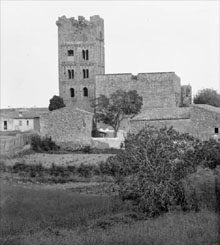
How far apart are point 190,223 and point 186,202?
10.4ft

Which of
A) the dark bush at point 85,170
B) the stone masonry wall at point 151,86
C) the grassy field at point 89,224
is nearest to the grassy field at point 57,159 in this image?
the dark bush at point 85,170

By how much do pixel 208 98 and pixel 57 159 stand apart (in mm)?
27884

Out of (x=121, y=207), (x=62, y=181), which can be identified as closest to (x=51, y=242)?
(x=121, y=207)

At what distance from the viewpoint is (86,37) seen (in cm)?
6494

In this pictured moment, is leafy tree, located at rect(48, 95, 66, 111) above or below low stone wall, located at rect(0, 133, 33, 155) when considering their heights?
above

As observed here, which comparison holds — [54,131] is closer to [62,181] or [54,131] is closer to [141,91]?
[141,91]

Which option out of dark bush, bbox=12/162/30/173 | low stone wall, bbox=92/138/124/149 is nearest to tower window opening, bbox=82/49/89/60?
low stone wall, bbox=92/138/124/149

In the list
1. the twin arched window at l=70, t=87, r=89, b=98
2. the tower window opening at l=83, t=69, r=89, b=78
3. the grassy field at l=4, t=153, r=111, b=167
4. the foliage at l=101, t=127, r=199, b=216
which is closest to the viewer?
the foliage at l=101, t=127, r=199, b=216

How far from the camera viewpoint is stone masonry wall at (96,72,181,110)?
58.0 meters

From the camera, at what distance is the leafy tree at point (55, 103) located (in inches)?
2370

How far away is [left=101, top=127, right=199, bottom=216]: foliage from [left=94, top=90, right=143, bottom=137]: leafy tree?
34.2 m

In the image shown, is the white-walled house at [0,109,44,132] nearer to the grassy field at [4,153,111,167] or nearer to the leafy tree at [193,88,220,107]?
the leafy tree at [193,88,220,107]

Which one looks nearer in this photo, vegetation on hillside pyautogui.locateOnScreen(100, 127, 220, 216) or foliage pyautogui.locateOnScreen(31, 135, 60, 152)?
vegetation on hillside pyautogui.locateOnScreen(100, 127, 220, 216)

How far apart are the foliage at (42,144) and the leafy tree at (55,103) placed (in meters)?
15.1
